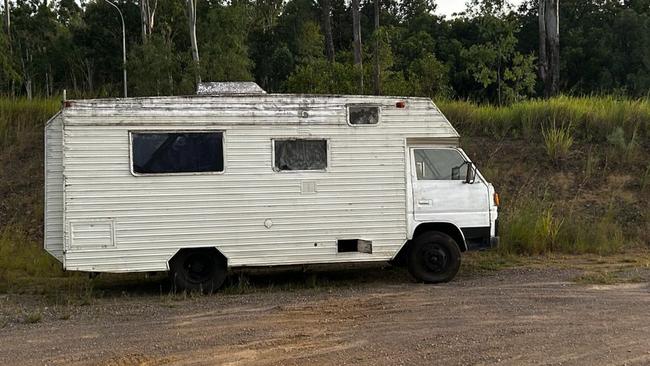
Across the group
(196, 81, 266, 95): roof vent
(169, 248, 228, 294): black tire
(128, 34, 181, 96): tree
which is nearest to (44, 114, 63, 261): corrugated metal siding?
(169, 248, 228, 294): black tire

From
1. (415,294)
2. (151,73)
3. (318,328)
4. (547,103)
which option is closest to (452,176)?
(415,294)

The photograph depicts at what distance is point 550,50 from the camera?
906 inches

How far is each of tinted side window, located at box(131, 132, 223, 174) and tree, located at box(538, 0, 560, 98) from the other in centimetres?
1650

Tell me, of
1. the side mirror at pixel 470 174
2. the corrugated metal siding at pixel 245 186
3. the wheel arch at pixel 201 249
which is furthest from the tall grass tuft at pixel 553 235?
the wheel arch at pixel 201 249

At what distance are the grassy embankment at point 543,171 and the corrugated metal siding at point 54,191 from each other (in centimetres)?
289

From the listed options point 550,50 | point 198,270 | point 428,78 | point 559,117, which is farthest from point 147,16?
point 198,270

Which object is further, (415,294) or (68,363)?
(415,294)

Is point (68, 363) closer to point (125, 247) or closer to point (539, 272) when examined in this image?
point (125, 247)

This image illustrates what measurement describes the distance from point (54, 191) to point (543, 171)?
10892 millimetres

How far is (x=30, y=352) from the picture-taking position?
6.25m

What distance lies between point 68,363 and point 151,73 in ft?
59.5

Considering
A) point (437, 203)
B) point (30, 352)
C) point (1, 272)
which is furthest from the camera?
point (1, 272)

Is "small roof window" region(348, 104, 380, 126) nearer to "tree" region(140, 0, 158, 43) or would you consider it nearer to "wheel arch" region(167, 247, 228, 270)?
"wheel arch" region(167, 247, 228, 270)

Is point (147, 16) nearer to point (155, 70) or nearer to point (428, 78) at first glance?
point (155, 70)
